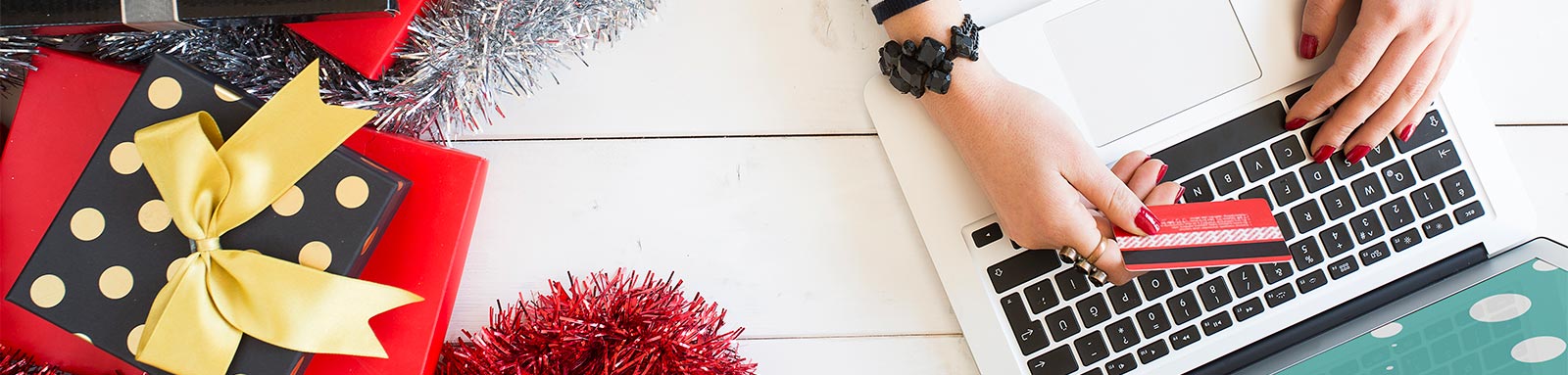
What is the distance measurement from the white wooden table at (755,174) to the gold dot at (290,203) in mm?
192

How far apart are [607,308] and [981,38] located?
372 mm

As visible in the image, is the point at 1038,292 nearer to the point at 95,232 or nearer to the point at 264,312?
the point at 264,312

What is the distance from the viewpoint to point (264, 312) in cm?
57

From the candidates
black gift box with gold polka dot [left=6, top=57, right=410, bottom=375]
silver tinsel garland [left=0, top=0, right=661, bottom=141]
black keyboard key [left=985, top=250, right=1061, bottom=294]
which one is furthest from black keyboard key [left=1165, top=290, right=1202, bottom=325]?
black gift box with gold polka dot [left=6, top=57, right=410, bottom=375]

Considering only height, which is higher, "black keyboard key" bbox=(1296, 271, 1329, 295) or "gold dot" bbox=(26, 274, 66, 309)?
"gold dot" bbox=(26, 274, 66, 309)

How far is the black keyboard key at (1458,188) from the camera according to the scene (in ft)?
2.33

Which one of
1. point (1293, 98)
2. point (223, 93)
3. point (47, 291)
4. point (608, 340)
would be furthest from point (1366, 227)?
point (47, 291)

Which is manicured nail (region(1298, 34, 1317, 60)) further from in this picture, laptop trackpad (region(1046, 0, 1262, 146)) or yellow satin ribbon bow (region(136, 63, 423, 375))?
yellow satin ribbon bow (region(136, 63, 423, 375))

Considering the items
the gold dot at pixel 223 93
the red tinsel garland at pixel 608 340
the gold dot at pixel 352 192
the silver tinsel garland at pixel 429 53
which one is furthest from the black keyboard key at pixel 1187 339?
the gold dot at pixel 223 93

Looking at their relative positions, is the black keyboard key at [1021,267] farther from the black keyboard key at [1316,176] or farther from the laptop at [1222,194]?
the black keyboard key at [1316,176]

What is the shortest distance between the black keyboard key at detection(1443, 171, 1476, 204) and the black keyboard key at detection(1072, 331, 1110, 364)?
1.01 feet

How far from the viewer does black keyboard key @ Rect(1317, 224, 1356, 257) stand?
712 mm

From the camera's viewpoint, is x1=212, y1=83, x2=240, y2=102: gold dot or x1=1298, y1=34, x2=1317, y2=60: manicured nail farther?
x1=1298, y1=34, x2=1317, y2=60: manicured nail

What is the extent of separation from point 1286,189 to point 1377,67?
0.12 meters
